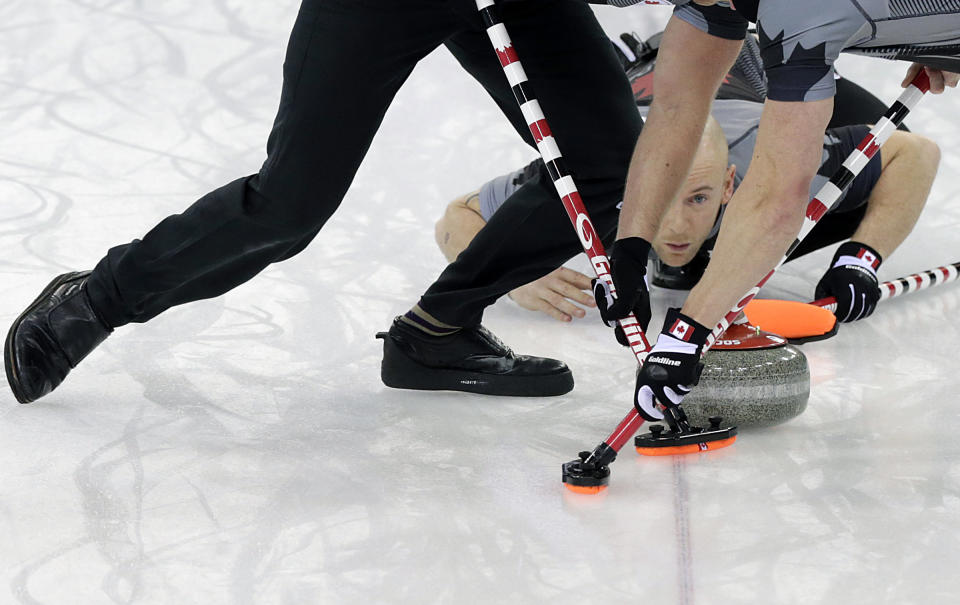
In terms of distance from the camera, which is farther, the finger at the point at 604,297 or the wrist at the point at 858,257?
the wrist at the point at 858,257

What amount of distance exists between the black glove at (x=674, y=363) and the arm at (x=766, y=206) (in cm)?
2

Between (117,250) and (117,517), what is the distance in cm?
58

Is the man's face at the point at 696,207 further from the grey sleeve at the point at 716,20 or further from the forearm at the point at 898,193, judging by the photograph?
the grey sleeve at the point at 716,20

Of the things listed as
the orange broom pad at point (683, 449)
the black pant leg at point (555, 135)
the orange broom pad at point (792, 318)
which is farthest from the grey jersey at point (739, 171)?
the orange broom pad at point (683, 449)

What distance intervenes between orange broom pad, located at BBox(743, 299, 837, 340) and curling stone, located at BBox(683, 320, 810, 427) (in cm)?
49

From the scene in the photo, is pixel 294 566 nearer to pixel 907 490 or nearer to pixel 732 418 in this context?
pixel 732 418

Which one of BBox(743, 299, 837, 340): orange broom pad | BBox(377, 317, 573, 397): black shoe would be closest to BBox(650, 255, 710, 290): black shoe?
BBox(743, 299, 837, 340): orange broom pad

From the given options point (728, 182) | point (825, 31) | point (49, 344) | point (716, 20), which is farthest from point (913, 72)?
point (49, 344)

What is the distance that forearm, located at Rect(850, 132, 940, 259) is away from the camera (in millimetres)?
2836

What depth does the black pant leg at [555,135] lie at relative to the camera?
6.68ft

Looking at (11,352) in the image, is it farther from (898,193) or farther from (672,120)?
(898,193)

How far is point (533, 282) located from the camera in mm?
2828

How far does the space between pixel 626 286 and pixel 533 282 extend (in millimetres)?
850

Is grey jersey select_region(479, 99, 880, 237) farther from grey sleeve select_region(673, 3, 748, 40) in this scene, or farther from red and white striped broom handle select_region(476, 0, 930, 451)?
grey sleeve select_region(673, 3, 748, 40)
